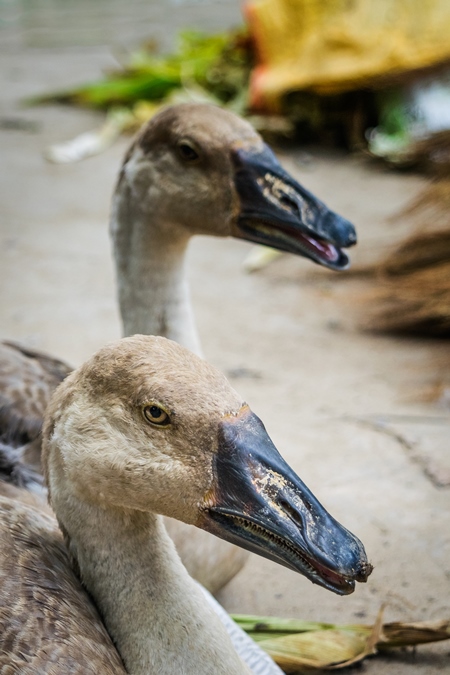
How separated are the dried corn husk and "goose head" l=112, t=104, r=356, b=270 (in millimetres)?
1156

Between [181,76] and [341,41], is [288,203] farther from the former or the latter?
[181,76]

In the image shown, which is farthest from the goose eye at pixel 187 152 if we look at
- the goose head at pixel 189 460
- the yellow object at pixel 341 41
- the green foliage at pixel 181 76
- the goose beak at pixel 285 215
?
the green foliage at pixel 181 76

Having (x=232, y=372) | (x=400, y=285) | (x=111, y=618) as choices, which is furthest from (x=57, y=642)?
(x=400, y=285)

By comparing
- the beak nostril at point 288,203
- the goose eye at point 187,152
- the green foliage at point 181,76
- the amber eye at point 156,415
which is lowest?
the amber eye at point 156,415

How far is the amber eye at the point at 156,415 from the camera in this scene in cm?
195

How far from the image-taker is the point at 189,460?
77.0 inches

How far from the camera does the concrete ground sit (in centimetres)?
308

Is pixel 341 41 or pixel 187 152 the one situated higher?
pixel 341 41

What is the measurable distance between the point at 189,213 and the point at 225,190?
156 mm

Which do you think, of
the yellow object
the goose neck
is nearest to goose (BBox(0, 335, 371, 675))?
the goose neck

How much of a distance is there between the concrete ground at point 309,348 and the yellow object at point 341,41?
2.13 feet

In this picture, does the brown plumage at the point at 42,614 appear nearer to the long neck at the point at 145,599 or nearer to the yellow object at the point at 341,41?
the long neck at the point at 145,599

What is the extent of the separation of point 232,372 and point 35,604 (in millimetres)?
2616

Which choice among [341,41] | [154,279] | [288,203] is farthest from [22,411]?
[341,41]
